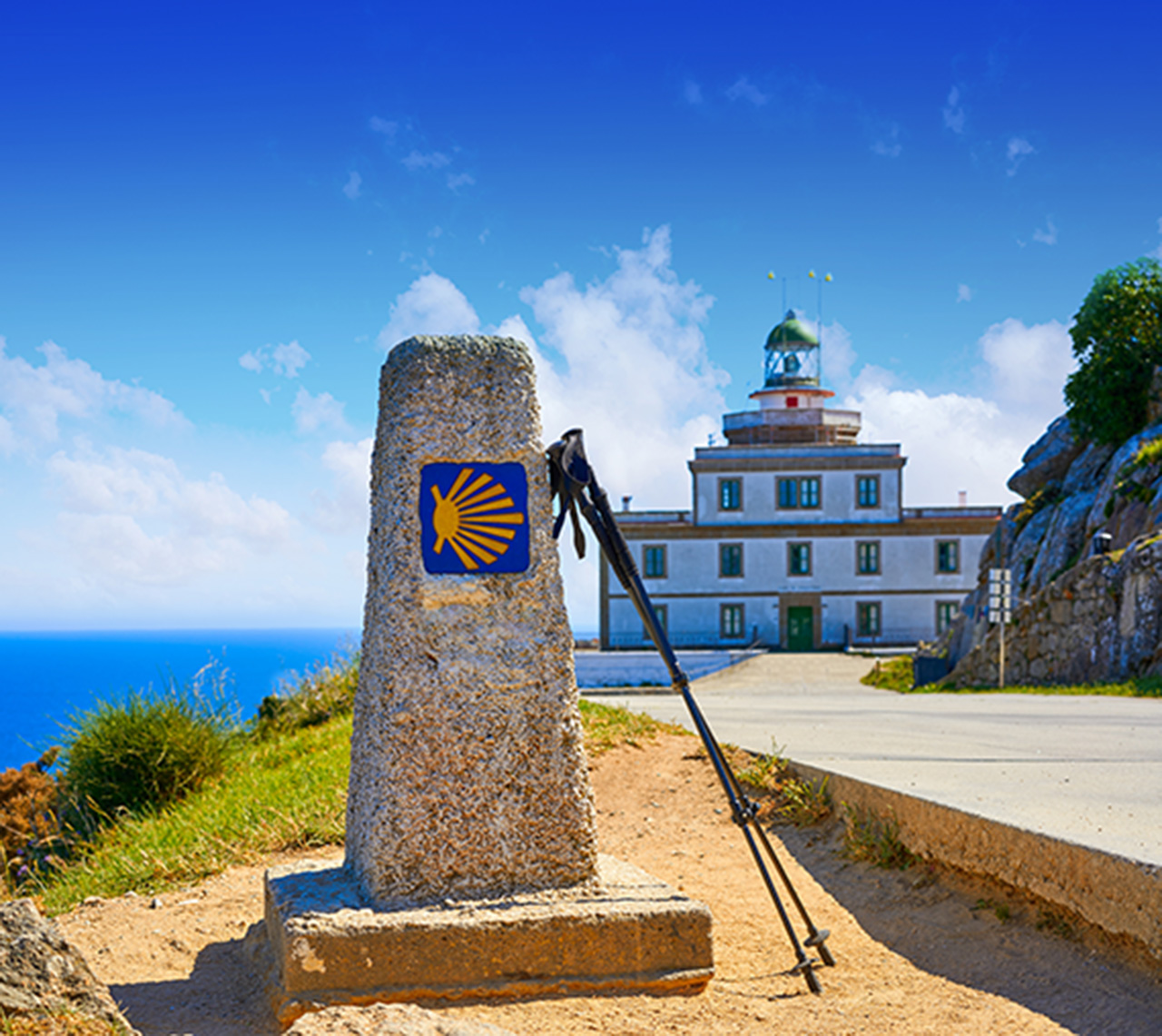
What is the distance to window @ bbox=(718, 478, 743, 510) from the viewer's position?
4188 centimetres

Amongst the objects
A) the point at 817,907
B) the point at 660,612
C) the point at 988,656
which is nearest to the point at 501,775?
the point at 817,907

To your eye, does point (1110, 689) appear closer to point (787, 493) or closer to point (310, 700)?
point (310, 700)

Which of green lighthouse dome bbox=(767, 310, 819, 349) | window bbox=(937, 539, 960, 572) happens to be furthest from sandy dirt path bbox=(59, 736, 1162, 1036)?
green lighthouse dome bbox=(767, 310, 819, 349)

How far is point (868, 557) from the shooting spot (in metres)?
41.5

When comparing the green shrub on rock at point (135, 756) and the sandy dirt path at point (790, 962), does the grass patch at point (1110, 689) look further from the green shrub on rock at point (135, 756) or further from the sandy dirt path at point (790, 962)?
the green shrub on rock at point (135, 756)

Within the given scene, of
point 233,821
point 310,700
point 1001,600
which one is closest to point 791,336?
point 1001,600

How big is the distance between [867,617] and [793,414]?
31.8 feet

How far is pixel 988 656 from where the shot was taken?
2062 cm

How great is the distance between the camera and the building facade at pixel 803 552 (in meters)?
41.1

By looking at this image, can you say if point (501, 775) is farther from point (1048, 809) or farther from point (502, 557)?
point (1048, 809)

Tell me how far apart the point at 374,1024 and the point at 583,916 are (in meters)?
1.13

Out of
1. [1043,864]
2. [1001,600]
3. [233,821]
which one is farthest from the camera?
[1001,600]

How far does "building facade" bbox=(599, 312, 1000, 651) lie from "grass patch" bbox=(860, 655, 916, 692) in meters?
12.9

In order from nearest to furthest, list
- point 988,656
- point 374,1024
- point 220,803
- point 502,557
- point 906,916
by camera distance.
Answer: point 374,1024 → point 502,557 → point 906,916 → point 220,803 → point 988,656
